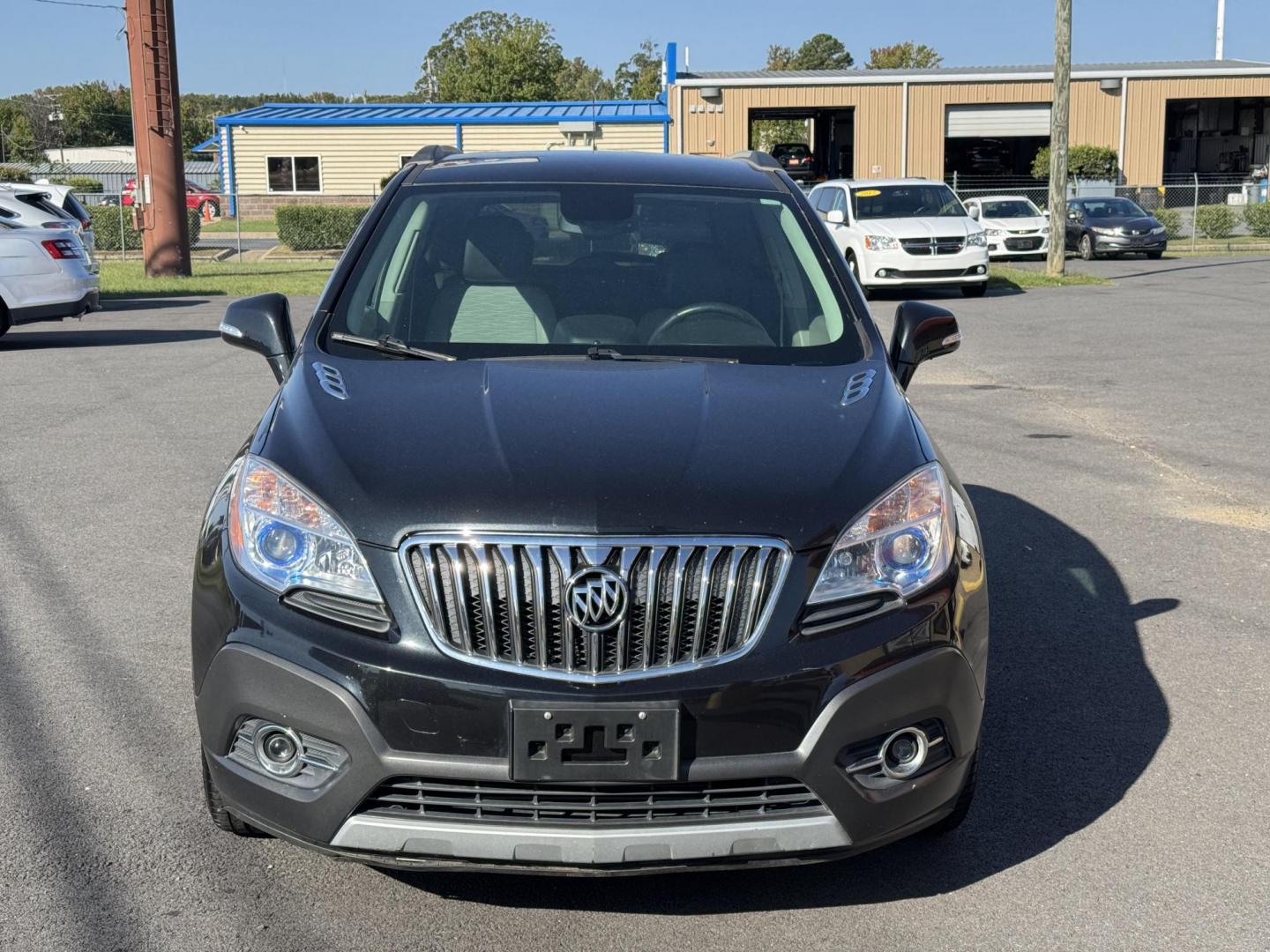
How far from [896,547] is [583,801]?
0.88 meters

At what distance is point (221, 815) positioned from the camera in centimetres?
353

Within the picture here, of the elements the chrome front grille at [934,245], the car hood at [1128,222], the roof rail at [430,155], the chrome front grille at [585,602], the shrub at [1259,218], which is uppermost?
the roof rail at [430,155]

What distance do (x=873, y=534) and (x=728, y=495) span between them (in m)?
0.33

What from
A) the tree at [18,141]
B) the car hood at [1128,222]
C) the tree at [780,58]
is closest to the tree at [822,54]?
the tree at [780,58]

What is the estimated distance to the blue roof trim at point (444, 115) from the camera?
48.6 meters

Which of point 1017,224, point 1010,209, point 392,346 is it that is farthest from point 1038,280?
point 392,346

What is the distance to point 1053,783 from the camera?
4020 millimetres

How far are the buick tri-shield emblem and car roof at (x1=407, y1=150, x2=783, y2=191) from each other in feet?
7.11

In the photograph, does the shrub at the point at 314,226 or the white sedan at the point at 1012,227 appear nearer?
the white sedan at the point at 1012,227

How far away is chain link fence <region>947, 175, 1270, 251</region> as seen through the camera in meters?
37.9

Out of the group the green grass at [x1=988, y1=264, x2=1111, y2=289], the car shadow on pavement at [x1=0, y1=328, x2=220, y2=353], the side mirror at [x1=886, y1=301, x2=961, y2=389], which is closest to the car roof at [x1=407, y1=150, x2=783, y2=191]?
the side mirror at [x1=886, y1=301, x2=961, y2=389]

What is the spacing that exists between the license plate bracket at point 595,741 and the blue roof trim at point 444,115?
152ft

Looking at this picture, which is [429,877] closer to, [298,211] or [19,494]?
[19,494]

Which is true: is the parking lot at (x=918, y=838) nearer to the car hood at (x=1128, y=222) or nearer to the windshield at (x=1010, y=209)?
the windshield at (x=1010, y=209)
